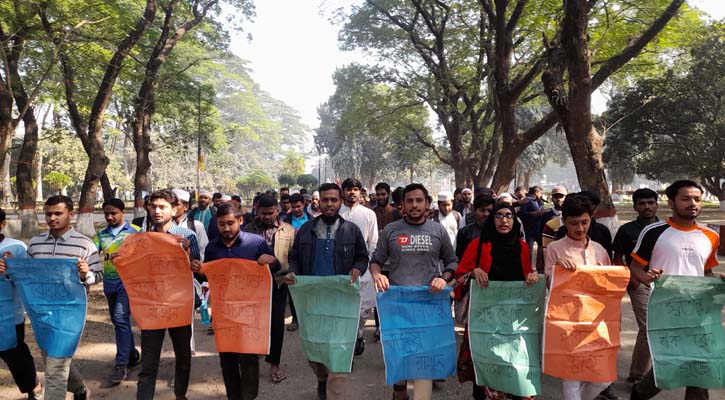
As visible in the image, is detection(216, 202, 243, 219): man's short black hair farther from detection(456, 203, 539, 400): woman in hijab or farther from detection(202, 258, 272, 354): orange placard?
detection(456, 203, 539, 400): woman in hijab

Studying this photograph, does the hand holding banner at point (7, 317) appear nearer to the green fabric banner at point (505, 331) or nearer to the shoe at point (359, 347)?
the shoe at point (359, 347)

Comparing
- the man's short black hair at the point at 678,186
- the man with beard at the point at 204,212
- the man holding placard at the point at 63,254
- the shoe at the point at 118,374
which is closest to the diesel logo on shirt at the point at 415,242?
the man's short black hair at the point at 678,186

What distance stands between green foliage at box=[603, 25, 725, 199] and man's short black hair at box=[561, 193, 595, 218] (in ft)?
73.0

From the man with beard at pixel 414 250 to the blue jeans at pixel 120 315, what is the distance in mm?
2530

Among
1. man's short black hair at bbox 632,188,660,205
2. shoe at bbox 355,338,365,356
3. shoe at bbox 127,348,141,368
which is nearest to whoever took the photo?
man's short black hair at bbox 632,188,660,205

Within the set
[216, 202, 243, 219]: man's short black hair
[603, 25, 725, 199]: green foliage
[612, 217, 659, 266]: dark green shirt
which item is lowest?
[612, 217, 659, 266]: dark green shirt

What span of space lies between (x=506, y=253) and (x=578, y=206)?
0.62m

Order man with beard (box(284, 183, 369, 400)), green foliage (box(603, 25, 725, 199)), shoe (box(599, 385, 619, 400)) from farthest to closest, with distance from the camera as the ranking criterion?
green foliage (box(603, 25, 725, 199)) < man with beard (box(284, 183, 369, 400)) < shoe (box(599, 385, 619, 400))

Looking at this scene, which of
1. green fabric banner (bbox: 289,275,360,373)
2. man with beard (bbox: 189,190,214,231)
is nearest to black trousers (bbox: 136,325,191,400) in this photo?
green fabric banner (bbox: 289,275,360,373)

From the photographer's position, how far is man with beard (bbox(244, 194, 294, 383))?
4219 millimetres

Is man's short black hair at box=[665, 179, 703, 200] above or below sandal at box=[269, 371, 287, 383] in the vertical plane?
above

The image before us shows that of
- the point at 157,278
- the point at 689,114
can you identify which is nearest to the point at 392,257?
the point at 157,278

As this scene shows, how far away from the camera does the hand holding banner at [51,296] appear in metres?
3.67

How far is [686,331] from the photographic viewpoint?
11.3 ft
